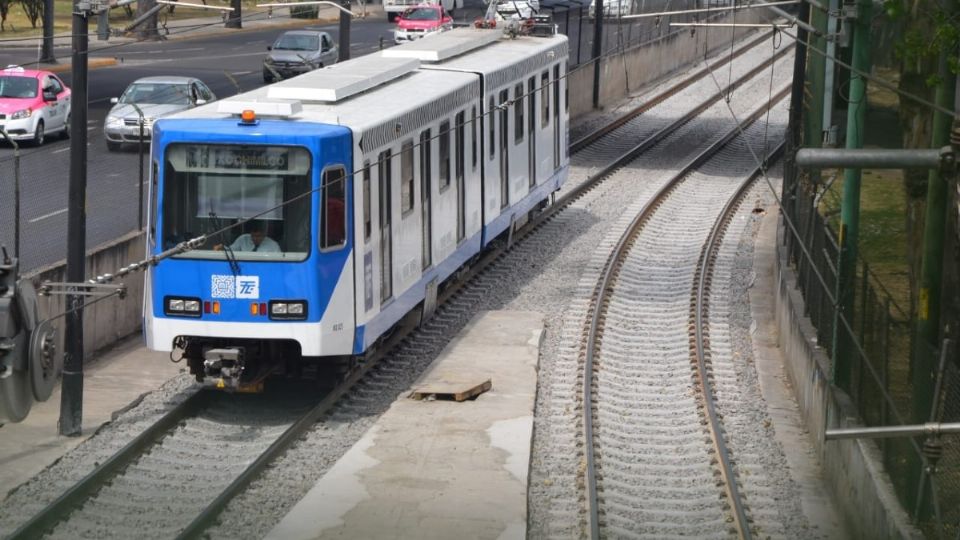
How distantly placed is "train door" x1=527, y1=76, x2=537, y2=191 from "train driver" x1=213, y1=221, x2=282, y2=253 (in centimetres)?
965

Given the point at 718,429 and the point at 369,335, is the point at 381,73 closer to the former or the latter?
the point at 369,335

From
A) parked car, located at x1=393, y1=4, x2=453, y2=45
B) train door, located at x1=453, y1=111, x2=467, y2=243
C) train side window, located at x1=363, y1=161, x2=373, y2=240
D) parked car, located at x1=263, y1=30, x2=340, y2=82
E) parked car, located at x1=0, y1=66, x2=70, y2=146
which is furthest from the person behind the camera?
parked car, located at x1=393, y1=4, x2=453, y2=45

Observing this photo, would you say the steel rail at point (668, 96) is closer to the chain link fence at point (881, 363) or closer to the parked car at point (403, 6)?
the chain link fence at point (881, 363)

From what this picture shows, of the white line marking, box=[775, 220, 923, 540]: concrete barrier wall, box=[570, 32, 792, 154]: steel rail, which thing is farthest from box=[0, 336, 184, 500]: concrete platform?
box=[570, 32, 792, 154]: steel rail

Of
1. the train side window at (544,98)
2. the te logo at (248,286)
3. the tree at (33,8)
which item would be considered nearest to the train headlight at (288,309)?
the te logo at (248,286)

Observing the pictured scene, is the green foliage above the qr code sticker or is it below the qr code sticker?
above

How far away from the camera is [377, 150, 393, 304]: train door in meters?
17.0

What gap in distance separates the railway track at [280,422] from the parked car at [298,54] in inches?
881

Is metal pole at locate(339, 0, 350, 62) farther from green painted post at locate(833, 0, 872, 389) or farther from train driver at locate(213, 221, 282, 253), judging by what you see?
train driver at locate(213, 221, 282, 253)

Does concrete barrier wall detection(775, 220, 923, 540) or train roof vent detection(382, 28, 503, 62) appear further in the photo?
train roof vent detection(382, 28, 503, 62)

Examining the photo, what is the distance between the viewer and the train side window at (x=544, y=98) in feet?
85.3

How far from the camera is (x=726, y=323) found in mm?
21203

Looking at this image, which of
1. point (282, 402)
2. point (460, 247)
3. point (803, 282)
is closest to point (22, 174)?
point (460, 247)

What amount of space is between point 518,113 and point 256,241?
907cm
